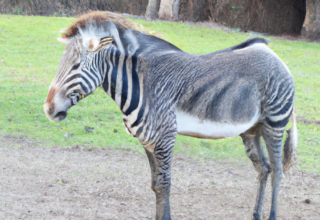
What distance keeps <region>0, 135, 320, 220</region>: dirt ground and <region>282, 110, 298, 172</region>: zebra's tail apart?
55 centimetres

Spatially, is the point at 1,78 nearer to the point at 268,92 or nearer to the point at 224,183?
the point at 224,183

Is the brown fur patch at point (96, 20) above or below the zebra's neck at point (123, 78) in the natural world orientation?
above

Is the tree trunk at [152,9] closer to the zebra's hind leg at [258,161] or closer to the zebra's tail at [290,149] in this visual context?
the zebra's tail at [290,149]

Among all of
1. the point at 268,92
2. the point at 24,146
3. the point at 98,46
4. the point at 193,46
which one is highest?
the point at 98,46

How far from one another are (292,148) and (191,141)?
2466 millimetres

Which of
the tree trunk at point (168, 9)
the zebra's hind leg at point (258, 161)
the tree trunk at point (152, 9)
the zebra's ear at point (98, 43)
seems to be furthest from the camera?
the tree trunk at point (152, 9)

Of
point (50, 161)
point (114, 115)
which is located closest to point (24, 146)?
point (50, 161)

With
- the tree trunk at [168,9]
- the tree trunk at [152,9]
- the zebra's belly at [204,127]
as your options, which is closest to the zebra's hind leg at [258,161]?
the zebra's belly at [204,127]

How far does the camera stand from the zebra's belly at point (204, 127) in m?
3.86

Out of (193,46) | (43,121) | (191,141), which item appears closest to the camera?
(191,141)

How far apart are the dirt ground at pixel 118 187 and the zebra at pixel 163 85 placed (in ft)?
3.60

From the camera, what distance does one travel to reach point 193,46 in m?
13.1

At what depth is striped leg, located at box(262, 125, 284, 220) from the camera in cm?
429

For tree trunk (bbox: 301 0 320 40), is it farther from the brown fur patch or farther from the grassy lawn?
the brown fur patch
